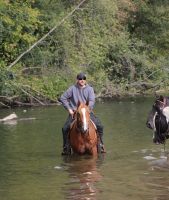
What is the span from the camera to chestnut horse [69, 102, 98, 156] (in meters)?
12.4

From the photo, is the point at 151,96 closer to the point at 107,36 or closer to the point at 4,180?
the point at 107,36

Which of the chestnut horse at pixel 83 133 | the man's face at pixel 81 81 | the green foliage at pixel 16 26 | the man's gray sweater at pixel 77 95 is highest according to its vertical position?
A: the green foliage at pixel 16 26

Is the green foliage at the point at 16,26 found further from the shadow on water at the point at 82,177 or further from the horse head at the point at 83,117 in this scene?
the shadow on water at the point at 82,177

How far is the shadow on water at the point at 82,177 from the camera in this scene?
915 centimetres

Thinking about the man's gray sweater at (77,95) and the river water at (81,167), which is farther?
the man's gray sweater at (77,95)

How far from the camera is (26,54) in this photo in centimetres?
3222

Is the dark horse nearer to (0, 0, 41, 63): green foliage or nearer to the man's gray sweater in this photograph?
the man's gray sweater

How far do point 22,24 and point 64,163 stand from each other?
773 inches

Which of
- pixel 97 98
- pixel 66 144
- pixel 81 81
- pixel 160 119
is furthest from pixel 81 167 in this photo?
pixel 97 98

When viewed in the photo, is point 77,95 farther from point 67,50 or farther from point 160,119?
point 67,50

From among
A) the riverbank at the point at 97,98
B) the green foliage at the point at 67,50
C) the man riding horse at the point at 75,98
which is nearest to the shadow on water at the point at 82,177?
the man riding horse at the point at 75,98

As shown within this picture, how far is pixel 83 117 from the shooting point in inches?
487

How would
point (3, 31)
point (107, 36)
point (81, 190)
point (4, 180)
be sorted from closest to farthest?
1. point (81, 190)
2. point (4, 180)
3. point (3, 31)
4. point (107, 36)

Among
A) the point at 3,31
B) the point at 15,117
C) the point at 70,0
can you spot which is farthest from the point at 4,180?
the point at 70,0
